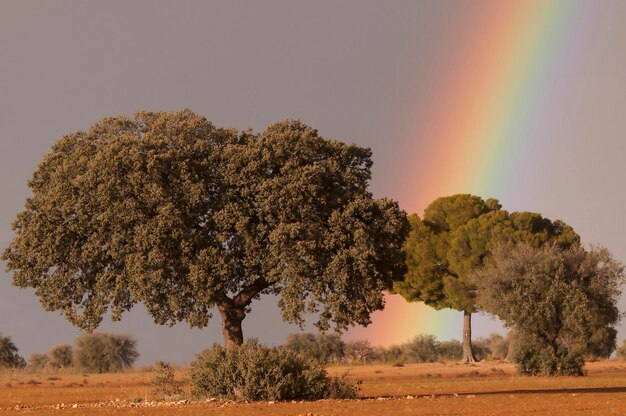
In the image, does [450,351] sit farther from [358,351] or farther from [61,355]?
[61,355]

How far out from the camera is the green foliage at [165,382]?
46062mm

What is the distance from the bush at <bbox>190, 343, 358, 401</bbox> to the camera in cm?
4234

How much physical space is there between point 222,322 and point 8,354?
82.3 metres

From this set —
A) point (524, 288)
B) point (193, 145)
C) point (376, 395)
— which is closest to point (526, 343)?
point (524, 288)

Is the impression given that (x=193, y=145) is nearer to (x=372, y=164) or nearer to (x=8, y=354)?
(x=372, y=164)

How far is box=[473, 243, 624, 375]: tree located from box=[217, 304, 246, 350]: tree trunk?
99.3 ft

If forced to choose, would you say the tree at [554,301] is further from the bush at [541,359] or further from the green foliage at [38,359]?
the green foliage at [38,359]

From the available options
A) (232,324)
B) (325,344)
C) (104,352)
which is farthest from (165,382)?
(325,344)

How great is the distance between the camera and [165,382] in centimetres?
4622

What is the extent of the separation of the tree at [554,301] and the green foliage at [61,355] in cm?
6958

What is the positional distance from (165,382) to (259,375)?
18.6 feet

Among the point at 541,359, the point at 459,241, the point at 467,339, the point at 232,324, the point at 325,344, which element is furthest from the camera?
the point at 325,344

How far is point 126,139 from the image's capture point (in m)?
44.8

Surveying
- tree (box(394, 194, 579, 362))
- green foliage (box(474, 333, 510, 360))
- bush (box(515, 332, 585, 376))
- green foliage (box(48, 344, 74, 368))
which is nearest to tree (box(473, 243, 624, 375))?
bush (box(515, 332, 585, 376))
